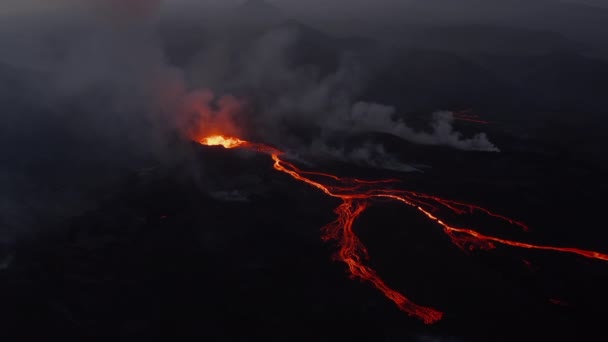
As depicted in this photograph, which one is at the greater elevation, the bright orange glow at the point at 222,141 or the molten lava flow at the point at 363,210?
the bright orange glow at the point at 222,141

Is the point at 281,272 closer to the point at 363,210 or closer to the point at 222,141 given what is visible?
the point at 363,210

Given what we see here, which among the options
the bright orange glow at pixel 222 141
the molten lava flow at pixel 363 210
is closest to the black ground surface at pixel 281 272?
the molten lava flow at pixel 363 210

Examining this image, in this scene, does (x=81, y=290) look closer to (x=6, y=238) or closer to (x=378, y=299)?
(x=6, y=238)

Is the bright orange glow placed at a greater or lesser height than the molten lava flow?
greater

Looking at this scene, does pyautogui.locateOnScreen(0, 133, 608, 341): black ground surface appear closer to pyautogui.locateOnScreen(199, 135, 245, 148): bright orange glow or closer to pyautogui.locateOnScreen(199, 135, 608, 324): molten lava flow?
pyautogui.locateOnScreen(199, 135, 608, 324): molten lava flow

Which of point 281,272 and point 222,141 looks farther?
point 222,141

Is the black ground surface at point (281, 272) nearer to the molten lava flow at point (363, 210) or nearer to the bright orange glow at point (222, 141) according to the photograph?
the molten lava flow at point (363, 210)

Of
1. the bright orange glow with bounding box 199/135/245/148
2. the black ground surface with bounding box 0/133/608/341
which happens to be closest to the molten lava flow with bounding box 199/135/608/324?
the black ground surface with bounding box 0/133/608/341

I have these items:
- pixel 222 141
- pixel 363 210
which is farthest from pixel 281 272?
pixel 222 141
